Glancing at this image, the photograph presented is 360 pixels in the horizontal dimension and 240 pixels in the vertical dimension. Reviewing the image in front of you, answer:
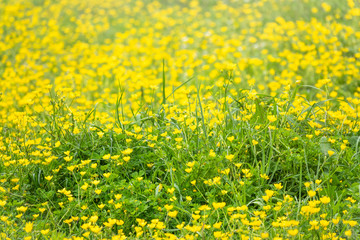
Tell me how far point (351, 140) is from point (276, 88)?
1797 mm

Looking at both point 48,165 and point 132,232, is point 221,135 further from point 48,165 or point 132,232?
point 48,165

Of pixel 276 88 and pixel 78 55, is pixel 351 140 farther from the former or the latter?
pixel 78 55

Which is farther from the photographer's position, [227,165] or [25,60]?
[25,60]

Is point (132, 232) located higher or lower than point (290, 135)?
lower

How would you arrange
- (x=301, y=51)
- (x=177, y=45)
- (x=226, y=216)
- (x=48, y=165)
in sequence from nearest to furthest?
(x=226, y=216), (x=48, y=165), (x=301, y=51), (x=177, y=45)

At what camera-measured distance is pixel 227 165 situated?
109 inches

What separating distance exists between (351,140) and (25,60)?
5.69m

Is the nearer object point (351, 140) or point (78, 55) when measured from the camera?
point (351, 140)

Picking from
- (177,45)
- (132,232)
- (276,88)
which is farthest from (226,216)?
(177,45)

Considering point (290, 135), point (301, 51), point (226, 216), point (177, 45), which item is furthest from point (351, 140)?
point (177, 45)

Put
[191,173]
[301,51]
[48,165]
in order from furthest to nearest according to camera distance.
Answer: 1. [301,51]
2. [48,165]
3. [191,173]

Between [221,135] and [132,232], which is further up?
[221,135]

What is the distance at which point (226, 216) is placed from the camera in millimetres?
2490

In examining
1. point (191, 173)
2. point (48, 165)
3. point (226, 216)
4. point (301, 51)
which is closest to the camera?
point (226, 216)
